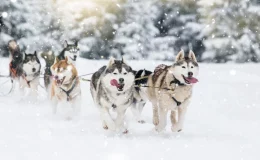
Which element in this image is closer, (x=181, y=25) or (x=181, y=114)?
(x=181, y=114)

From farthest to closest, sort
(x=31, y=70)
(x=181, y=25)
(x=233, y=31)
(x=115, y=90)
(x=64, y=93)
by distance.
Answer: (x=181, y=25) < (x=233, y=31) < (x=31, y=70) < (x=64, y=93) < (x=115, y=90)

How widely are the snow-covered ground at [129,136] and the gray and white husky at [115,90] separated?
20 cm

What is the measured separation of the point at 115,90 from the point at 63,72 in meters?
1.36

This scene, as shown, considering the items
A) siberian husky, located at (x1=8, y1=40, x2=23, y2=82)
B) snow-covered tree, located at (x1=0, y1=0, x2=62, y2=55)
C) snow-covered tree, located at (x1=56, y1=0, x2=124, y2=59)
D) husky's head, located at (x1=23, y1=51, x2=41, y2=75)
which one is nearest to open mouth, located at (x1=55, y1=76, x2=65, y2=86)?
husky's head, located at (x1=23, y1=51, x2=41, y2=75)

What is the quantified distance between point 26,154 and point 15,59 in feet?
15.1

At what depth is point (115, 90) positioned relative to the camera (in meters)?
4.96

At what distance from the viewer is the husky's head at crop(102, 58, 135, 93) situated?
4840mm

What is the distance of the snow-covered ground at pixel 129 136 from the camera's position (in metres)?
4.48

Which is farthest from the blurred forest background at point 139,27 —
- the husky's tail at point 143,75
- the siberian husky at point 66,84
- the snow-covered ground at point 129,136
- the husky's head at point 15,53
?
the husky's tail at point 143,75

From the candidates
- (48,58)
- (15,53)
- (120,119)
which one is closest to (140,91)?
(120,119)

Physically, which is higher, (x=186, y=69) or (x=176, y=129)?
(x=186, y=69)

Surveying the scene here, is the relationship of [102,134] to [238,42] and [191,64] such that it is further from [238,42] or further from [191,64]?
[238,42]

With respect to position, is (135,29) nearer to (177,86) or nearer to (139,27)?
(139,27)

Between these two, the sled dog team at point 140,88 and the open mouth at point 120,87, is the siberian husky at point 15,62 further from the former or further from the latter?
the open mouth at point 120,87
